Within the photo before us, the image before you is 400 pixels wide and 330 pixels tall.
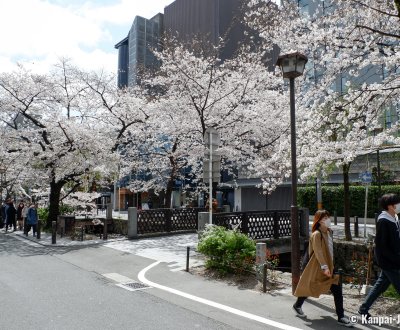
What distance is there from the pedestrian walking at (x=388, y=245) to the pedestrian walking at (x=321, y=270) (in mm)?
558

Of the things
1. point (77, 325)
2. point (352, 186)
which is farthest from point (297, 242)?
point (352, 186)

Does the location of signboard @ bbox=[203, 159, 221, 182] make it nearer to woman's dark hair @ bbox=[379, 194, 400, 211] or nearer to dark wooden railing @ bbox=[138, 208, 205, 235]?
dark wooden railing @ bbox=[138, 208, 205, 235]

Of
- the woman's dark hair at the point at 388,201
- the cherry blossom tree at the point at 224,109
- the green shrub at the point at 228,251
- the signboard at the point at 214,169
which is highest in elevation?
the cherry blossom tree at the point at 224,109

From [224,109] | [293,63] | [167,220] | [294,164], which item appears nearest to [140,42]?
[224,109]

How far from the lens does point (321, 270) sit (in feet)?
18.5

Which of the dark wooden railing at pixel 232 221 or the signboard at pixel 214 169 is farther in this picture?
the dark wooden railing at pixel 232 221

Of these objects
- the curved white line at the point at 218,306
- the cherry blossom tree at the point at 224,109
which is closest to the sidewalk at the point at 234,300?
the curved white line at the point at 218,306

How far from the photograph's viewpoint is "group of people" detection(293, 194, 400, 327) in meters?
5.17

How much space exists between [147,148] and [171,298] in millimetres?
16088

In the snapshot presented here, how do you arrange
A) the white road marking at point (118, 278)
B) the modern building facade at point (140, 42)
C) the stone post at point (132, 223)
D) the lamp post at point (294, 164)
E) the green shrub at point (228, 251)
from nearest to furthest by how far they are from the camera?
the lamp post at point (294, 164) < the white road marking at point (118, 278) < the green shrub at point (228, 251) < the stone post at point (132, 223) < the modern building facade at point (140, 42)

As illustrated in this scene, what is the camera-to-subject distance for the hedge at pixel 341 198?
24500 millimetres

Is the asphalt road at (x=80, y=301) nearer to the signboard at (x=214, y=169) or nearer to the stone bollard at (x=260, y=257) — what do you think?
the stone bollard at (x=260, y=257)

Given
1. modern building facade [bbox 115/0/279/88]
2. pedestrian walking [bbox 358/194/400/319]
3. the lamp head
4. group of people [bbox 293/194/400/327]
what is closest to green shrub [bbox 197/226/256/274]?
group of people [bbox 293/194/400/327]

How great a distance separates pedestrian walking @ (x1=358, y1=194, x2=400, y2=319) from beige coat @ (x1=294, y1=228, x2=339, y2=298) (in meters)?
0.68
